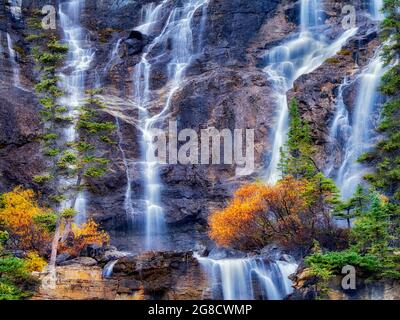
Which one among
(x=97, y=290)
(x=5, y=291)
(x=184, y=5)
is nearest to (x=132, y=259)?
(x=97, y=290)

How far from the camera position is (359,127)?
4547 centimetres

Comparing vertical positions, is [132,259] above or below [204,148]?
below

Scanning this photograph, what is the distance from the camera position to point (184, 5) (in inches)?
2511

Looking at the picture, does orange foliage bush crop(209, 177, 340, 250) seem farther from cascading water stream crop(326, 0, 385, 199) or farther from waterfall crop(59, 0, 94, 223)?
waterfall crop(59, 0, 94, 223)

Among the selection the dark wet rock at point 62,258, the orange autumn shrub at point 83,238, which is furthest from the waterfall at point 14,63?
the dark wet rock at point 62,258

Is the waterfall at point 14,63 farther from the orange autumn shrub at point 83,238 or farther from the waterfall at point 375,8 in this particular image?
the waterfall at point 375,8

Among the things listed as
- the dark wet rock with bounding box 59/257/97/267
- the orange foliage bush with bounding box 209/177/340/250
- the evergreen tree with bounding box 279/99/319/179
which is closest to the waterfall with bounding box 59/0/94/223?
the orange foliage bush with bounding box 209/177/340/250

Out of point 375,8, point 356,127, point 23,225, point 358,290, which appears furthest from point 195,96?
point 358,290

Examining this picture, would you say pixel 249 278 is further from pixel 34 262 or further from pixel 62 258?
pixel 34 262

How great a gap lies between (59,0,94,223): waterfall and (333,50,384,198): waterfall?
19.7 metres

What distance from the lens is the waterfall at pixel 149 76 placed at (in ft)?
152

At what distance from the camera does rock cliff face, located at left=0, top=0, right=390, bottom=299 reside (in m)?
47.3
